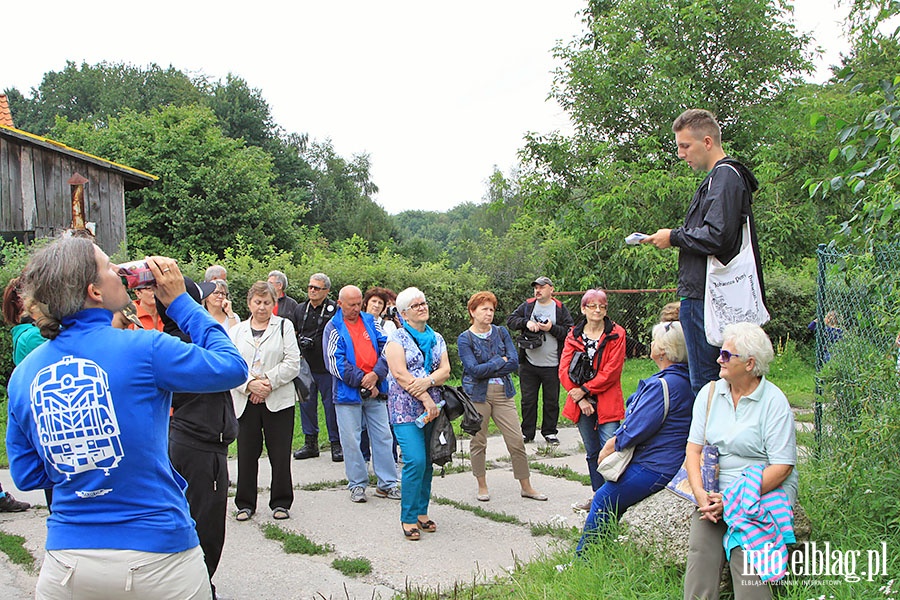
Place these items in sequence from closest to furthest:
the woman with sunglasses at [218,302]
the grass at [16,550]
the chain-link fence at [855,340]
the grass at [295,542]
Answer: the chain-link fence at [855,340], the grass at [16,550], the grass at [295,542], the woman with sunglasses at [218,302]

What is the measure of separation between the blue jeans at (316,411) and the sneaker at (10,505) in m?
3.01

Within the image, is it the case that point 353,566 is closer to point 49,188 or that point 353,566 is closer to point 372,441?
point 372,441

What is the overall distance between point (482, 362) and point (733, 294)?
3297mm

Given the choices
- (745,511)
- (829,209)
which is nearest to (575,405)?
(745,511)

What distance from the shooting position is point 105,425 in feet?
8.04

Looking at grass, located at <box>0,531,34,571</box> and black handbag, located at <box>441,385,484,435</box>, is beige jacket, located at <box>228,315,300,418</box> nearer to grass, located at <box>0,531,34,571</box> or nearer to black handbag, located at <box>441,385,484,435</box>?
black handbag, located at <box>441,385,484,435</box>

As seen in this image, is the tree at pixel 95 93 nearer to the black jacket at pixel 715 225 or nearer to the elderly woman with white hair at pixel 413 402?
the elderly woman with white hair at pixel 413 402

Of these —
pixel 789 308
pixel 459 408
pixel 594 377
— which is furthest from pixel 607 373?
pixel 789 308

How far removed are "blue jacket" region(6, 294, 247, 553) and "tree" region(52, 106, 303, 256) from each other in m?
23.8

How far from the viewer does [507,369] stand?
22.8ft

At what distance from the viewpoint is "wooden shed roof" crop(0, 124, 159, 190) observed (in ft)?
55.1

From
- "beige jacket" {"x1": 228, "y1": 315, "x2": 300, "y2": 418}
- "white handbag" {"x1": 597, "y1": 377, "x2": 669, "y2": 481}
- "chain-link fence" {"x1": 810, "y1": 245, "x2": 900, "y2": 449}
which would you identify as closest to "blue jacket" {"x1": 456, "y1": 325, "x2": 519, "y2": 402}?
"beige jacket" {"x1": 228, "y1": 315, "x2": 300, "y2": 418}

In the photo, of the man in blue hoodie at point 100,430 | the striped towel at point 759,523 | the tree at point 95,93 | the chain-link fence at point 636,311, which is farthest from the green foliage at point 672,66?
the tree at point 95,93

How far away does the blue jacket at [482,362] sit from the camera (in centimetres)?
689
